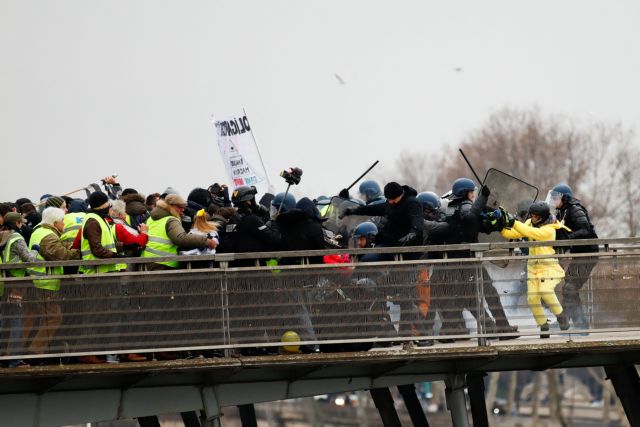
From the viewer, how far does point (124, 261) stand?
2152 centimetres

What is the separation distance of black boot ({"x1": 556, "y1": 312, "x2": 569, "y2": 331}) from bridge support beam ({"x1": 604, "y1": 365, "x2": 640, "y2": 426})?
2.29m

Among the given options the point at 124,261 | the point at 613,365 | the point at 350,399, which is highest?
the point at 124,261

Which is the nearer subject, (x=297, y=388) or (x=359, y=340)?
(x=359, y=340)

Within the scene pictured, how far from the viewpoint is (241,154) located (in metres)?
29.2

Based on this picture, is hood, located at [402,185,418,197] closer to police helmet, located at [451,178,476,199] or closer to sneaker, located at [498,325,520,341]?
police helmet, located at [451,178,476,199]

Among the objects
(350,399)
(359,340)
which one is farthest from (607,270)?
(350,399)

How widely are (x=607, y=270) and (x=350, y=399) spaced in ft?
243

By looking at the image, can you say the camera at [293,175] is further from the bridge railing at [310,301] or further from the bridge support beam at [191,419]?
the bridge support beam at [191,419]

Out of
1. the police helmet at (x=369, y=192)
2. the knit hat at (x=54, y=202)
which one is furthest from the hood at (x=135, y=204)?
the police helmet at (x=369, y=192)

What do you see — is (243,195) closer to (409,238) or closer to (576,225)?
(409,238)

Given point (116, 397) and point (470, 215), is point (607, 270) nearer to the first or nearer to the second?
point (470, 215)

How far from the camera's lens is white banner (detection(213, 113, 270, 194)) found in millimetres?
28781

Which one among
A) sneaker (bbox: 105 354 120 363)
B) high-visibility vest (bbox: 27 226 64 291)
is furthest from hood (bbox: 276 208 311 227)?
high-visibility vest (bbox: 27 226 64 291)

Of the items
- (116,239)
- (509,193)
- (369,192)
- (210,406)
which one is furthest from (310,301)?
(509,193)
